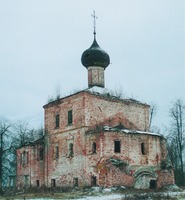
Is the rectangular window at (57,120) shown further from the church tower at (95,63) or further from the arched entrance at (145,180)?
the arched entrance at (145,180)

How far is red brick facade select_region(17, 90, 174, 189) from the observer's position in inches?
1158

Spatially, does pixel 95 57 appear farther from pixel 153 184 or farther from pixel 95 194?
pixel 95 194

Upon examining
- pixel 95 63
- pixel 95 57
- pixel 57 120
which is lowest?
pixel 57 120

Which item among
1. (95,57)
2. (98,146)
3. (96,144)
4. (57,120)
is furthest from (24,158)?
(95,57)

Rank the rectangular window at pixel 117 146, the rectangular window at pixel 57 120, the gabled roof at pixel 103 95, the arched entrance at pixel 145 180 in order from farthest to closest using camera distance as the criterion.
Answer: the rectangular window at pixel 57 120 → the gabled roof at pixel 103 95 → the rectangular window at pixel 117 146 → the arched entrance at pixel 145 180

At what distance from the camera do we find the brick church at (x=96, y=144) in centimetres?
2948

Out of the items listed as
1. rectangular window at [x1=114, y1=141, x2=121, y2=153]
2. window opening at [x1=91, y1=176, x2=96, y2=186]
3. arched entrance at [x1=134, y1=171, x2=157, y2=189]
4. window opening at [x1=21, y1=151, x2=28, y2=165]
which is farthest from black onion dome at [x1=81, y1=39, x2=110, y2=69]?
window opening at [x1=21, y1=151, x2=28, y2=165]

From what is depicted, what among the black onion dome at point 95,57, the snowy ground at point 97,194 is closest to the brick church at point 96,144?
the black onion dome at point 95,57

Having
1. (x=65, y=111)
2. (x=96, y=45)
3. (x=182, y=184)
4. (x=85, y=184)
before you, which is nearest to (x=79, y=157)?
(x=85, y=184)

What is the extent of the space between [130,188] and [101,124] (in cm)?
567

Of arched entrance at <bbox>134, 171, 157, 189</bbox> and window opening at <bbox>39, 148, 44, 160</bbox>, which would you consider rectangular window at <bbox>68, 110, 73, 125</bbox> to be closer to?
window opening at <bbox>39, 148, 44, 160</bbox>

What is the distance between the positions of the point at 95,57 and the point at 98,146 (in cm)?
759

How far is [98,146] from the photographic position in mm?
29562

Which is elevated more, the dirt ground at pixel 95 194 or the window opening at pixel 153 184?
the window opening at pixel 153 184
